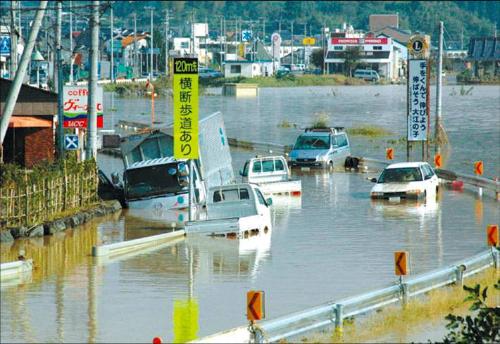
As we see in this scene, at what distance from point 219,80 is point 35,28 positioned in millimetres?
160203

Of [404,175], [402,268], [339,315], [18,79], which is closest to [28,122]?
[18,79]

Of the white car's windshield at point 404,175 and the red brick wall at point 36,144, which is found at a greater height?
the red brick wall at point 36,144

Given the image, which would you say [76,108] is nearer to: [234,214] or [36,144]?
[36,144]

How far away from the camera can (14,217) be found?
31406mm

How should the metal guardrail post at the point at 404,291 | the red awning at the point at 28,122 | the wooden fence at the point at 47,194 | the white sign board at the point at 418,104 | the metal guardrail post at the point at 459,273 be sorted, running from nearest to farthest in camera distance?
the metal guardrail post at the point at 404,291 → the metal guardrail post at the point at 459,273 → the wooden fence at the point at 47,194 → the red awning at the point at 28,122 → the white sign board at the point at 418,104

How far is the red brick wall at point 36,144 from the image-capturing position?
4453 cm

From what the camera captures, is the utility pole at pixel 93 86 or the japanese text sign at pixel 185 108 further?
the utility pole at pixel 93 86

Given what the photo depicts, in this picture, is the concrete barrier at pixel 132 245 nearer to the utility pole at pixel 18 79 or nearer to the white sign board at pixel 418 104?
the utility pole at pixel 18 79

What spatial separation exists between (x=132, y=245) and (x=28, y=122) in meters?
13.9

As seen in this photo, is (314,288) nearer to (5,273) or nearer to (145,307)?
(145,307)

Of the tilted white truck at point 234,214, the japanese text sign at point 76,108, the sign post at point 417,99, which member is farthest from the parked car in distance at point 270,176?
the tilted white truck at point 234,214

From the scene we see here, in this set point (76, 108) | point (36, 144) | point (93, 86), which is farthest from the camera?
point (36, 144)

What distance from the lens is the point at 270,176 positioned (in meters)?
42.5

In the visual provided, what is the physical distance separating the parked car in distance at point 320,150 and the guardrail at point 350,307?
26420mm
